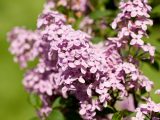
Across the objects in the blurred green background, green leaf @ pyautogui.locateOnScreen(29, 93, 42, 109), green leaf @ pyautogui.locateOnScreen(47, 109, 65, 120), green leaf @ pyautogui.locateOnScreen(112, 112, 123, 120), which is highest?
the blurred green background

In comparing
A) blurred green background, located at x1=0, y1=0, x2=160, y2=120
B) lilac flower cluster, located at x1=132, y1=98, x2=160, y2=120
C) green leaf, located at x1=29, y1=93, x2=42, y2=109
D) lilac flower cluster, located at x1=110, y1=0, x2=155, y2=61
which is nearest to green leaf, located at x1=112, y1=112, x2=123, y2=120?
lilac flower cluster, located at x1=132, y1=98, x2=160, y2=120

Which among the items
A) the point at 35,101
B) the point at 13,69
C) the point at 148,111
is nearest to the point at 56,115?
the point at 35,101

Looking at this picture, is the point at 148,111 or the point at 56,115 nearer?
the point at 148,111

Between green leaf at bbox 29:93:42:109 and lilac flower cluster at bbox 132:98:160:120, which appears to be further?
green leaf at bbox 29:93:42:109

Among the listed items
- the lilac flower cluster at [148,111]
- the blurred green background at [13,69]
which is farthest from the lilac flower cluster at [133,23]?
the blurred green background at [13,69]

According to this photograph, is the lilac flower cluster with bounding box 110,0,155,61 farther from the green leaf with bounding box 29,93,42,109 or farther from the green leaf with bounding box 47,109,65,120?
the green leaf with bounding box 29,93,42,109

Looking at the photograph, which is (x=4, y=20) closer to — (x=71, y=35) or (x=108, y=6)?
(x=108, y=6)

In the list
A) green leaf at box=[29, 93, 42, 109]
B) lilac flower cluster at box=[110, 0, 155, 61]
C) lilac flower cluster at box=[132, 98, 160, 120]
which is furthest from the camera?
green leaf at box=[29, 93, 42, 109]

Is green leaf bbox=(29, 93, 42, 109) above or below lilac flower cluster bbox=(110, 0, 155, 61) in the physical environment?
below

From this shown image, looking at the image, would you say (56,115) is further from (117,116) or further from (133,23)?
(133,23)
